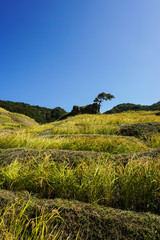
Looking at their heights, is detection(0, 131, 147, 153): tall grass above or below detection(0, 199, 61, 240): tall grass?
above

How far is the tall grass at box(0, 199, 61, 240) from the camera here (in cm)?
107

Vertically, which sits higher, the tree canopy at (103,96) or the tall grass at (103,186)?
the tree canopy at (103,96)

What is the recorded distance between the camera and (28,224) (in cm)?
115

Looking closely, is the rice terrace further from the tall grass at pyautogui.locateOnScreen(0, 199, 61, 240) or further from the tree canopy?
the tree canopy

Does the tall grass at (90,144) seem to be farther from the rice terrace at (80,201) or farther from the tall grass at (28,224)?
the tall grass at (28,224)

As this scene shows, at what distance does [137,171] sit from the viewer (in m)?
1.86

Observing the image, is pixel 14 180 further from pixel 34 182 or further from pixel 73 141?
pixel 73 141

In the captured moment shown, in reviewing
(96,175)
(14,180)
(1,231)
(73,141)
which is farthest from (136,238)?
(73,141)

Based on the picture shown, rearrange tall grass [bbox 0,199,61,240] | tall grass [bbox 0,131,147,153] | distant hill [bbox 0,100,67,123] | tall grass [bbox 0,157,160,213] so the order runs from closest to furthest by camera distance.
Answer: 1. tall grass [bbox 0,199,61,240]
2. tall grass [bbox 0,157,160,213]
3. tall grass [bbox 0,131,147,153]
4. distant hill [bbox 0,100,67,123]

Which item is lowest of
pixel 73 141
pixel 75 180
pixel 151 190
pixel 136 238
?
pixel 136 238

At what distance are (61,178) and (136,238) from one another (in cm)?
99

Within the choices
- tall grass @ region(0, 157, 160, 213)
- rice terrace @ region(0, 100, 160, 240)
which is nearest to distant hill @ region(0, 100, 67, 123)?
rice terrace @ region(0, 100, 160, 240)

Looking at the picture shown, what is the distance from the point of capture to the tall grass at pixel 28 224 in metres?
1.07

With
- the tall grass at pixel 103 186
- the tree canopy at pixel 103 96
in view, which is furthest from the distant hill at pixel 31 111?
the tall grass at pixel 103 186
